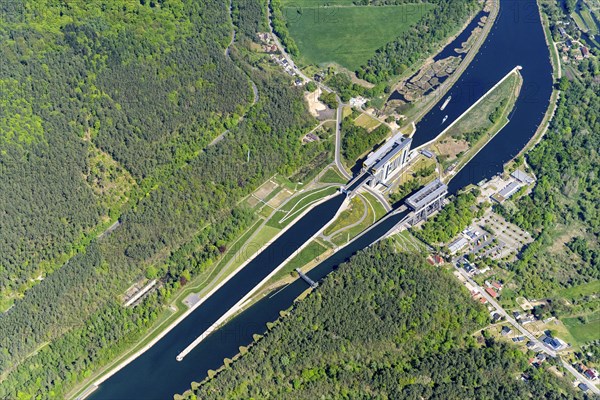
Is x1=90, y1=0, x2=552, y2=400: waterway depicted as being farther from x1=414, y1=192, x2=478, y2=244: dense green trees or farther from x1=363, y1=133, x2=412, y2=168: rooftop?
x1=363, y1=133, x2=412, y2=168: rooftop

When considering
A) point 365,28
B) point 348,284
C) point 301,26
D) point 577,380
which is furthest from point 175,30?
point 577,380

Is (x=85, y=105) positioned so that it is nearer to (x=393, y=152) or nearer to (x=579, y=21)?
(x=393, y=152)

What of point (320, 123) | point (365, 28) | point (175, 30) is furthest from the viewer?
point (365, 28)

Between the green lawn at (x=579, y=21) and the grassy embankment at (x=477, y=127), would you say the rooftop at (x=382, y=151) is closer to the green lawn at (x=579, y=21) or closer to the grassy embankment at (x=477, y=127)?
the grassy embankment at (x=477, y=127)

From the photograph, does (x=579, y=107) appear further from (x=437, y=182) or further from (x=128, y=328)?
(x=128, y=328)

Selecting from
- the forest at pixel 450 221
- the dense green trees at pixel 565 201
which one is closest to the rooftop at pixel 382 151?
the forest at pixel 450 221

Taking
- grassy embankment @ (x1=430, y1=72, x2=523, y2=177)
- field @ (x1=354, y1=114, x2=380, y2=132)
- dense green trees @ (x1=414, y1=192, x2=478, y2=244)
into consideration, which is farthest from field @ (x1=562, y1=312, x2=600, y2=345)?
field @ (x1=354, y1=114, x2=380, y2=132)
